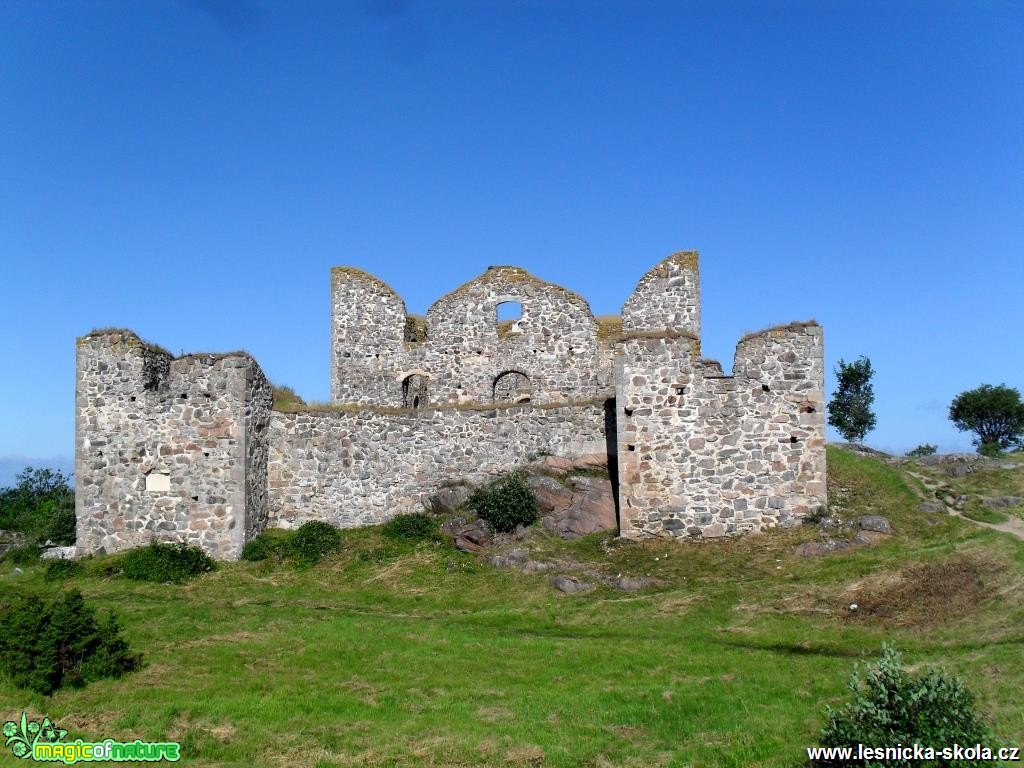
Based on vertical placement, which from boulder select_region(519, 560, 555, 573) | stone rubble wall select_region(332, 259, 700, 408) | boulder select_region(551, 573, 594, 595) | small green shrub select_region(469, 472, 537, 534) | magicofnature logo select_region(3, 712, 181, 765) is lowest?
magicofnature logo select_region(3, 712, 181, 765)

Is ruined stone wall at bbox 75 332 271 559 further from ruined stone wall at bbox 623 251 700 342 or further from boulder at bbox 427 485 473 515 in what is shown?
ruined stone wall at bbox 623 251 700 342

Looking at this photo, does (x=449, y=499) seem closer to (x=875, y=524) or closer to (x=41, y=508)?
(x=875, y=524)

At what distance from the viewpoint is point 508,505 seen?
68.6ft

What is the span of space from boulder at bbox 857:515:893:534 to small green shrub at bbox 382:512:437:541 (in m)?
10.4

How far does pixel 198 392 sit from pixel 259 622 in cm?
803

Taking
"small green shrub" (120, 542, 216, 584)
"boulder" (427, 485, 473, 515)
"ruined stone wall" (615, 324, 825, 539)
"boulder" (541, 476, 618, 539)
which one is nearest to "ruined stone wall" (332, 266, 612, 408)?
"boulder" (427, 485, 473, 515)

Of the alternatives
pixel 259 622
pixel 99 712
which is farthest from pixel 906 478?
pixel 99 712

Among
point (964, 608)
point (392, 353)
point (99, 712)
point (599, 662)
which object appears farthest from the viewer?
point (392, 353)

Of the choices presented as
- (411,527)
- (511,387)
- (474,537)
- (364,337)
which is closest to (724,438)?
(474,537)

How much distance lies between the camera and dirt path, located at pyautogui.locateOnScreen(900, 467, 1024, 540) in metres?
19.2

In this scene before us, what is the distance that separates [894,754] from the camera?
768 centimetres

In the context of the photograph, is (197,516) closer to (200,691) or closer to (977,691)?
(200,691)

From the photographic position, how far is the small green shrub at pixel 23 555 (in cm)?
2198

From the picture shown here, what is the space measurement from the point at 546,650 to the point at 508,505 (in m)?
7.36
